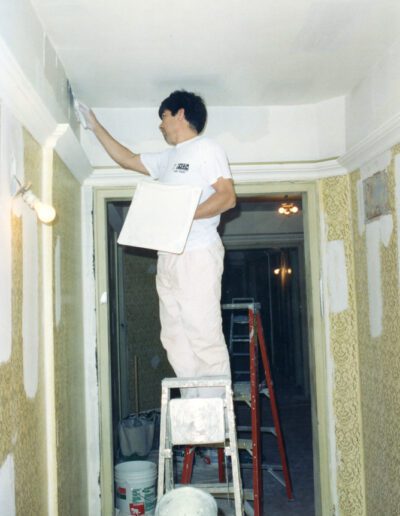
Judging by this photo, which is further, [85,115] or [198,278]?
[85,115]

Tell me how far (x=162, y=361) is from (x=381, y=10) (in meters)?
5.33

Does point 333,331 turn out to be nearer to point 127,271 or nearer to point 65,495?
point 65,495

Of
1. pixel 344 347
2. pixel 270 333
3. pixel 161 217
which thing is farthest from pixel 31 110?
pixel 270 333

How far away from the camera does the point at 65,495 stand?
217cm

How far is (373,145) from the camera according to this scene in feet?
7.79

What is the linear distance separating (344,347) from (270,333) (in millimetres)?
7074

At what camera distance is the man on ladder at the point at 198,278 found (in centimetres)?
209

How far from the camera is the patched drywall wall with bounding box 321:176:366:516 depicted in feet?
9.16

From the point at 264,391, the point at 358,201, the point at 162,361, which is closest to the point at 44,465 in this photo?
the point at 358,201

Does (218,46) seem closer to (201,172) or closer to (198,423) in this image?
(201,172)

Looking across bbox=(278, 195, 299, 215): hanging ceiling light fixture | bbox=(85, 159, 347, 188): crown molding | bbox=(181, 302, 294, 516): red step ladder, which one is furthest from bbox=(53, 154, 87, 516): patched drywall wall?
bbox=(278, 195, 299, 215): hanging ceiling light fixture

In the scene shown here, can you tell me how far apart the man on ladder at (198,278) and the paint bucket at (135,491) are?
1384 millimetres

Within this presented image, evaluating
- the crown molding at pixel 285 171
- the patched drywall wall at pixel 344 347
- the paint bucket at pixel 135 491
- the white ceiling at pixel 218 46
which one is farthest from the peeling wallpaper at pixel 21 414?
the patched drywall wall at pixel 344 347

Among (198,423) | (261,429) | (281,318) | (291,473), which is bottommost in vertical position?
(291,473)
